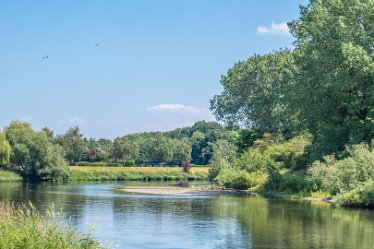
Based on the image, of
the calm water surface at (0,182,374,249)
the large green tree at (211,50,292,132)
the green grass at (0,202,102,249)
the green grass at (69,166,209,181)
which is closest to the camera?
the green grass at (0,202,102,249)

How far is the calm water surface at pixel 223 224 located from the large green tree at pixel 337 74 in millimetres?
13146

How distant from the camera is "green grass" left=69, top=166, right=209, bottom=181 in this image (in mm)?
120444

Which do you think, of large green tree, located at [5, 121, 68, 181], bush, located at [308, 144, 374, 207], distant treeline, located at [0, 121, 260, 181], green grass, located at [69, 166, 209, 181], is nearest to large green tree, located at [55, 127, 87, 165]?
distant treeline, located at [0, 121, 260, 181]

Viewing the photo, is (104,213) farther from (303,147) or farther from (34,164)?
(34,164)

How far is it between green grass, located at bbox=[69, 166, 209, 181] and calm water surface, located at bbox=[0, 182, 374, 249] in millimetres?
71632

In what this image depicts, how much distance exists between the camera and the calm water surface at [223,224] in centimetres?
2720

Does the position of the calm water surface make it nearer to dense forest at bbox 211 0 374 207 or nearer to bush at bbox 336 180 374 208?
bush at bbox 336 180 374 208

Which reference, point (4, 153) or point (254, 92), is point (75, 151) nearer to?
point (4, 153)

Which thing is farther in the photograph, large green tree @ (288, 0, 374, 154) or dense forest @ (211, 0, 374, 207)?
large green tree @ (288, 0, 374, 154)

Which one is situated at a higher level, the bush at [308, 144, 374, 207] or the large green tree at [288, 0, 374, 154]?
the large green tree at [288, 0, 374, 154]

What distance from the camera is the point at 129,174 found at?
127938 mm

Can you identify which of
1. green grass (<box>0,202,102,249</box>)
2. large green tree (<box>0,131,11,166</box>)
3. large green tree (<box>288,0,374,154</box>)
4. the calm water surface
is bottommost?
the calm water surface

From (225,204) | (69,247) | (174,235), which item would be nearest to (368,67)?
(225,204)

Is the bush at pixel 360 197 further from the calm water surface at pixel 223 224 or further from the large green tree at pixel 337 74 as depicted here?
the large green tree at pixel 337 74
